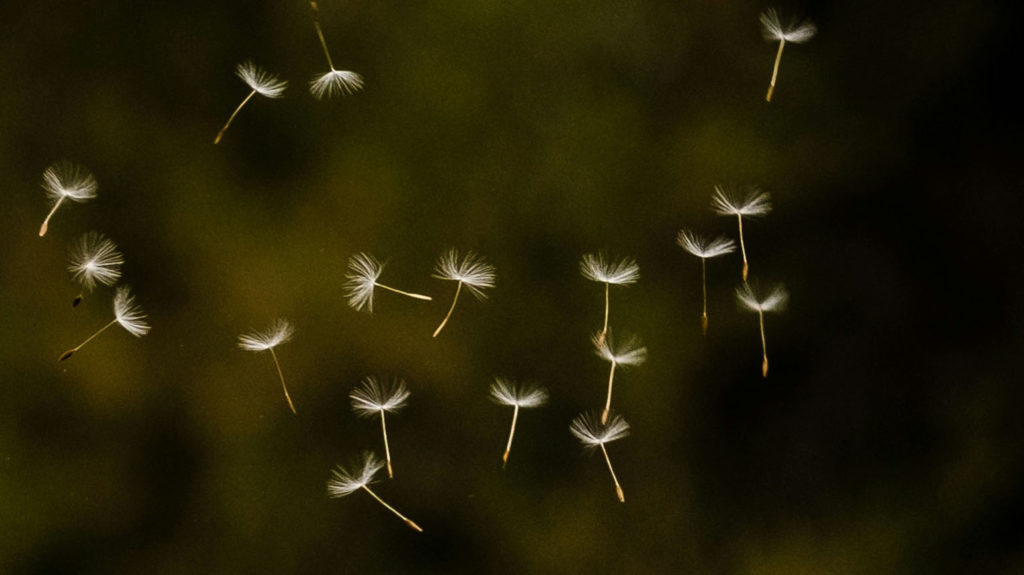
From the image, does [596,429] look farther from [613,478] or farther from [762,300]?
[762,300]

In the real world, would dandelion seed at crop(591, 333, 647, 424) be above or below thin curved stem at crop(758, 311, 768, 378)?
below

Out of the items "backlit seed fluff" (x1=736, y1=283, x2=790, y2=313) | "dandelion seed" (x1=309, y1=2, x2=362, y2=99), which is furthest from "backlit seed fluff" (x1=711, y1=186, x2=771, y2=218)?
"dandelion seed" (x1=309, y1=2, x2=362, y2=99)

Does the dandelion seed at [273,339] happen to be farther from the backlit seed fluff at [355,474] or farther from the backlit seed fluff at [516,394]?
the backlit seed fluff at [516,394]

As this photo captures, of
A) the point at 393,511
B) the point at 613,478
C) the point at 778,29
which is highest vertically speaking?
the point at 778,29

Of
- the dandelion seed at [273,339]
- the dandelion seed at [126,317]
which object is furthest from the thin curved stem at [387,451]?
the dandelion seed at [126,317]

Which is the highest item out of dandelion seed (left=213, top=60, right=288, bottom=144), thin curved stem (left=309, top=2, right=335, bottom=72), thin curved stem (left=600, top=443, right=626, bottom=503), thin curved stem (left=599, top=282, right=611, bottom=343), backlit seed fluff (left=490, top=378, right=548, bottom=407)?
thin curved stem (left=309, top=2, right=335, bottom=72)

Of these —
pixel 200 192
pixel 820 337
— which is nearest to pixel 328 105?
pixel 200 192

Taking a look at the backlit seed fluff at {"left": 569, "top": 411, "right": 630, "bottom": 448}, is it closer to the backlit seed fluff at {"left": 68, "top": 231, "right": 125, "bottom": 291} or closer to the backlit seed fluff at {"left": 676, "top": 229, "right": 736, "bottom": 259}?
the backlit seed fluff at {"left": 676, "top": 229, "right": 736, "bottom": 259}

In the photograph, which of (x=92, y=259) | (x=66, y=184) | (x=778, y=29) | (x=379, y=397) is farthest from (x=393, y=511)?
(x=778, y=29)
